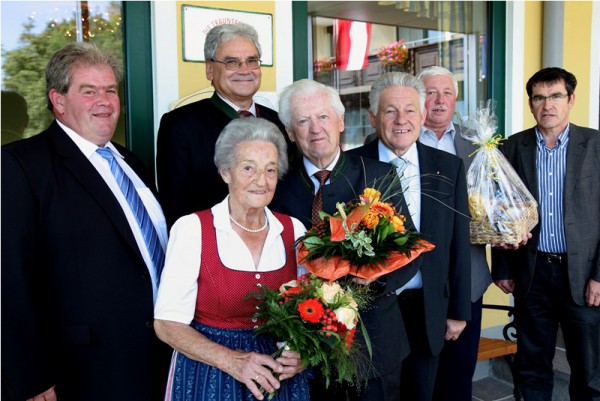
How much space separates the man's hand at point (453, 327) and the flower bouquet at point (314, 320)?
1168mm

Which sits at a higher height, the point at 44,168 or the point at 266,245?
the point at 44,168

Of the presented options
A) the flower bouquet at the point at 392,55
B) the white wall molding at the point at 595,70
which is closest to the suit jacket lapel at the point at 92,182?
the flower bouquet at the point at 392,55

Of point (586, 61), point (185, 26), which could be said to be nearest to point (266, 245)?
point (185, 26)

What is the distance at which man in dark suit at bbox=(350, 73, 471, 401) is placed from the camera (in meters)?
2.91

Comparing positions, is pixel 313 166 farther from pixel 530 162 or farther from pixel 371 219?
pixel 530 162

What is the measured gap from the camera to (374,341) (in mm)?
2479

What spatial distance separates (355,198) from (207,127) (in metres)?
0.88

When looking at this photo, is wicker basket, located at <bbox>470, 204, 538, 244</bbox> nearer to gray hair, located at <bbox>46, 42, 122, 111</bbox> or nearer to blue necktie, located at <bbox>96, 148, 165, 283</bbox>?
blue necktie, located at <bbox>96, 148, 165, 283</bbox>

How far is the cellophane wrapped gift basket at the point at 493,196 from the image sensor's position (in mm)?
3273

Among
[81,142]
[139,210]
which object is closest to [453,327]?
[139,210]

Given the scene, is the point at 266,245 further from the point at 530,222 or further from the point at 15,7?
the point at 15,7

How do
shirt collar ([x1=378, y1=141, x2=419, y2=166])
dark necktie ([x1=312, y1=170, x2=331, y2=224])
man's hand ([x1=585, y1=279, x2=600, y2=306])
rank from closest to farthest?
1. dark necktie ([x1=312, y1=170, x2=331, y2=224])
2. shirt collar ([x1=378, y1=141, x2=419, y2=166])
3. man's hand ([x1=585, y1=279, x2=600, y2=306])

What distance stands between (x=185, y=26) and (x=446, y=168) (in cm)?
202

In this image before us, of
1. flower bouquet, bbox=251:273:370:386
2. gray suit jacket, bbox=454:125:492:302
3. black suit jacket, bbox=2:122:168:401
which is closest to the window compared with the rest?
gray suit jacket, bbox=454:125:492:302
